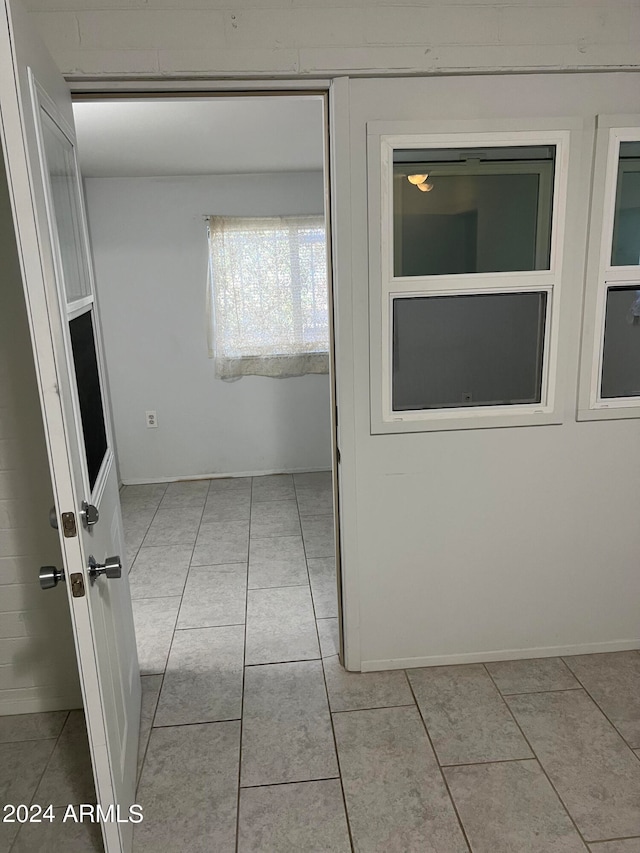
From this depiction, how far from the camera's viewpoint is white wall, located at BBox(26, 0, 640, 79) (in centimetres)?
177

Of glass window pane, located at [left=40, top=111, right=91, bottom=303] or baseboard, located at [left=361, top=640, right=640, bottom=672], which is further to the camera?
baseboard, located at [left=361, top=640, right=640, bottom=672]

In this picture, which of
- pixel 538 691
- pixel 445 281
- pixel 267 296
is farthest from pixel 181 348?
pixel 538 691

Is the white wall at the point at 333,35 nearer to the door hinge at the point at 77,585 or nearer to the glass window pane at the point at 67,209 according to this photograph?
the glass window pane at the point at 67,209

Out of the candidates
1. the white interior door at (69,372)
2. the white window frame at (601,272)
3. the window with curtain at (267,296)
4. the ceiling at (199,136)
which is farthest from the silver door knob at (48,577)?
the window with curtain at (267,296)

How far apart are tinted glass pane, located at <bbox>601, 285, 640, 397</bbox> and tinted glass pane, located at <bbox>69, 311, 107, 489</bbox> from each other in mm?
1705

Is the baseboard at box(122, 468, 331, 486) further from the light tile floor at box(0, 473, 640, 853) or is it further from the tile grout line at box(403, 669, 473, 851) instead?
the tile grout line at box(403, 669, 473, 851)

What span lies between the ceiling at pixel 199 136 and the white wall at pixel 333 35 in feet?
0.50

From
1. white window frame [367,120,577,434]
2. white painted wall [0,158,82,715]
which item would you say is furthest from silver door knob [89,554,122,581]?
white window frame [367,120,577,434]

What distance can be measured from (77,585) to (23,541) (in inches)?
37.1

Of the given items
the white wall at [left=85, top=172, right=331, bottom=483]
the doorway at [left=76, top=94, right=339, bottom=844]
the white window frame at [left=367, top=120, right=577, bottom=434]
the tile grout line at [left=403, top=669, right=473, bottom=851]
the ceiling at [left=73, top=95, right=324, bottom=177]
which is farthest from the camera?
the white wall at [left=85, top=172, right=331, bottom=483]

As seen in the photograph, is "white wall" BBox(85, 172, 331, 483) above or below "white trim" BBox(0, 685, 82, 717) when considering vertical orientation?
above

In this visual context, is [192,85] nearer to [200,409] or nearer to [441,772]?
[441,772]

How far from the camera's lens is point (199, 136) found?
3.26m

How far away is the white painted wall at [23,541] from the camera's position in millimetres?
1929
